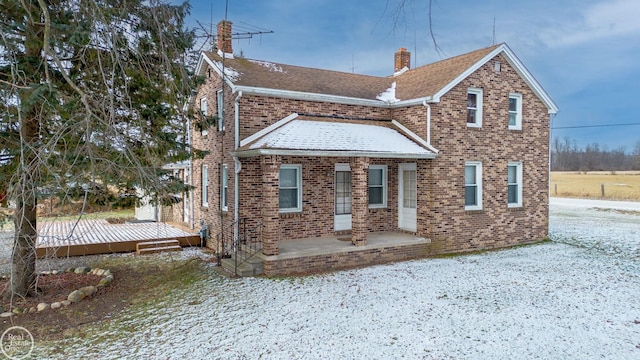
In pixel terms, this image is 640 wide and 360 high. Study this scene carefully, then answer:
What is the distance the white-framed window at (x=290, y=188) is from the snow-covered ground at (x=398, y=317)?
2.95 meters

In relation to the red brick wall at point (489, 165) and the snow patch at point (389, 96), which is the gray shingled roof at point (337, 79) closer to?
the snow patch at point (389, 96)

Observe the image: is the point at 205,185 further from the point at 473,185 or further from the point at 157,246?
the point at 473,185

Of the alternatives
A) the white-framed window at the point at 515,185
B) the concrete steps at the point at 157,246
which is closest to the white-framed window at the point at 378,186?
the white-framed window at the point at 515,185

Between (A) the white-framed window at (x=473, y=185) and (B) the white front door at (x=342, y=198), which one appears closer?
(B) the white front door at (x=342, y=198)

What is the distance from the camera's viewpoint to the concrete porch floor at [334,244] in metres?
10.3

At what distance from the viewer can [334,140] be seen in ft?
37.0

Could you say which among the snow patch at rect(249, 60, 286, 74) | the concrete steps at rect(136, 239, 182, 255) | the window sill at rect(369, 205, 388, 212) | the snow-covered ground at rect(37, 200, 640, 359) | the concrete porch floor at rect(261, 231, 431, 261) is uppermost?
the snow patch at rect(249, 60, 286, 74)

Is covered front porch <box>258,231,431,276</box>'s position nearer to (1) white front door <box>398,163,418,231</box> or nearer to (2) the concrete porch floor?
(2) the concrete porch floor

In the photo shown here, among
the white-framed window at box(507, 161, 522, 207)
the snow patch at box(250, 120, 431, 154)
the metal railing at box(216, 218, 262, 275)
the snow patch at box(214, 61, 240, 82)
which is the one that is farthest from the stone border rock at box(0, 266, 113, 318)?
the white-framed window at box(507, 161, 522, 207)

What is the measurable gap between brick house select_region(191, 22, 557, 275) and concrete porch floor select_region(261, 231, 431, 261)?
0.05 metres

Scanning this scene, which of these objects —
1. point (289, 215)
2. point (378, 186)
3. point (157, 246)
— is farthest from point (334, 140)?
point (157, 246)

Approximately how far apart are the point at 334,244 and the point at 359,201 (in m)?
1.38

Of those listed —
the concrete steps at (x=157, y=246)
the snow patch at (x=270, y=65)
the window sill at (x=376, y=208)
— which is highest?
the snow patch at (x=270, y=65)

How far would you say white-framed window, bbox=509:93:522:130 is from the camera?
14242 millimetres
